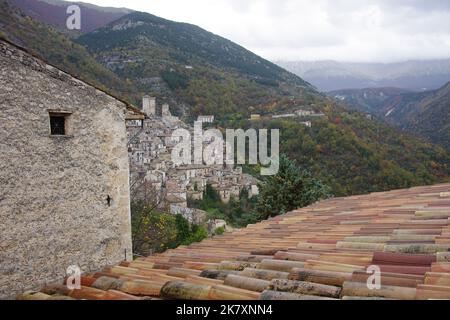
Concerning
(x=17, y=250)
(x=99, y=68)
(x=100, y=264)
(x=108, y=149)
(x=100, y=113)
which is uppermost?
(x=99, y=68)

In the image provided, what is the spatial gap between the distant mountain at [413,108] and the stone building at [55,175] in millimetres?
57766

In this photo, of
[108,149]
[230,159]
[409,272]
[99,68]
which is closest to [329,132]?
[230,159]

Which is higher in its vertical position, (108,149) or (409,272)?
(108,149)

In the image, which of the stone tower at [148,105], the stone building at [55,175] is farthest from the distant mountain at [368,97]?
the stone building at [55,175]

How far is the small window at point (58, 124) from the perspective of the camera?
5816mm

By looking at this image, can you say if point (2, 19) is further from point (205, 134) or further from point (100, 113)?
point (100, 113)

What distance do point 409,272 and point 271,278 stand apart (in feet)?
2.95

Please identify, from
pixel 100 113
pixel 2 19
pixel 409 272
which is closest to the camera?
pixel 409 272

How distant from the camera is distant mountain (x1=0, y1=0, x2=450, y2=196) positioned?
134ft

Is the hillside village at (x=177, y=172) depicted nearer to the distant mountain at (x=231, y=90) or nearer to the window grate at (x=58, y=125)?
the distant mountain at (x=231, y=90)

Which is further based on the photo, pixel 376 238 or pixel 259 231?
pixel 259 231

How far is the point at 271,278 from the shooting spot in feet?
9.57

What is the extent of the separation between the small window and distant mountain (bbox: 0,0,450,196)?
32.0 feet

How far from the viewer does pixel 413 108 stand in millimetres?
92438
